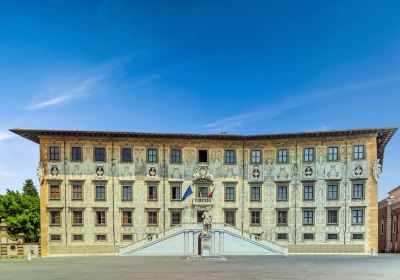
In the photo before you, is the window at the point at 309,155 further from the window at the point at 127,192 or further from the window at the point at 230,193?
the window at the point at 127,192

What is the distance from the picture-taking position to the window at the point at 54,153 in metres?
35.3

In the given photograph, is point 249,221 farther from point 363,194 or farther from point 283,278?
point 283,278

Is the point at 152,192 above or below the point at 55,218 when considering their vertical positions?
above

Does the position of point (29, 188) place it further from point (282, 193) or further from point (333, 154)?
point (333, 154)

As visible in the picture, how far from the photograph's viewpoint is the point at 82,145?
35562 millimetres

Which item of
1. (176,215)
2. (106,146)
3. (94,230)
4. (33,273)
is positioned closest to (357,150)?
(176,215)

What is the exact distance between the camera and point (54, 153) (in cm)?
3531

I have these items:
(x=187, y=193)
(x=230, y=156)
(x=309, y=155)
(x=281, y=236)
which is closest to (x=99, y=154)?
(x=187, y=193)

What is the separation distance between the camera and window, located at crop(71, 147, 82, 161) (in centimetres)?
3541

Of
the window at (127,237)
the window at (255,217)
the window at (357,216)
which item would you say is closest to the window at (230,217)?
the window at (255,217)

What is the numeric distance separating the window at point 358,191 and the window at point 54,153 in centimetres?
3308

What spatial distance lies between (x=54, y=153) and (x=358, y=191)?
33978 millimetres

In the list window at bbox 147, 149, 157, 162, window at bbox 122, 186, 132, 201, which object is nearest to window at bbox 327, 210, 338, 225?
window at bbox 147, 149, 157, 162

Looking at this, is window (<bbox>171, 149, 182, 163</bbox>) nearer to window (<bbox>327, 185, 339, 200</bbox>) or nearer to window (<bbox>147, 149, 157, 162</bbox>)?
window (<bbox>147, 149, 157, 162</bbox>)
